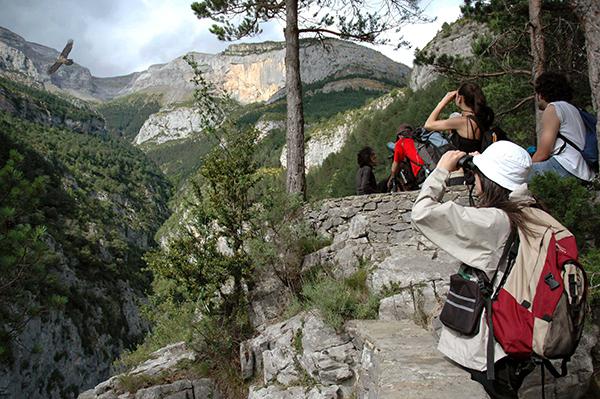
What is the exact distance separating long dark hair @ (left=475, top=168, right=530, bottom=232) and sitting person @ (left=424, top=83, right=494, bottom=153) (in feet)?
5.71

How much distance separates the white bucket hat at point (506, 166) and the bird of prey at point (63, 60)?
85.4 feet

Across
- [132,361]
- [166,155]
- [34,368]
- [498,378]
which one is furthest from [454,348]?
[166,155]

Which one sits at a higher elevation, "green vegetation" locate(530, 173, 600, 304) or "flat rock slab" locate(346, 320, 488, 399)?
"green vegetation" locate(530, 173, 600, 304)

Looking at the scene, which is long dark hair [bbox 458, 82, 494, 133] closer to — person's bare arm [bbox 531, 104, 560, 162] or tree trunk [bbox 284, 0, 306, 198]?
person's bare arm [bbox 531, 104, 560, 162]

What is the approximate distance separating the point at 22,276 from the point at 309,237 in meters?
4.38

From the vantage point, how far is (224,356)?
5.47 meters

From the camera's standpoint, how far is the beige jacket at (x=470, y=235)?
75.4 inches

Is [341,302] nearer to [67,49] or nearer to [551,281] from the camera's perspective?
[551,281]

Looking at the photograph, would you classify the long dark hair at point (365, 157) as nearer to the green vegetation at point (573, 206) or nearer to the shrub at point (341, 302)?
the shrub at point (341, 302)

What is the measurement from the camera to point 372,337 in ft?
11.4

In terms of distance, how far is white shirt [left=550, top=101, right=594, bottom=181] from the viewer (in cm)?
346

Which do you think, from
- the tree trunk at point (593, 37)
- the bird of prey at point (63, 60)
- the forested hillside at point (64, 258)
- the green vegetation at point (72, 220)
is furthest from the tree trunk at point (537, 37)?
the bird of prey at point (63, 60)

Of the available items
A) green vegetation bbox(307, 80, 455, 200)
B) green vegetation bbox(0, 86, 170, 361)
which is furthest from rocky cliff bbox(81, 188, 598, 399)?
green vegetation bbox(307, 80, 455, 200)

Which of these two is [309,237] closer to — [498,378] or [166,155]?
[498,378]
